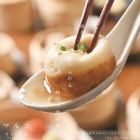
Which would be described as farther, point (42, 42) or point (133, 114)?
point (42, 42)

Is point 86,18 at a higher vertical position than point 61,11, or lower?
higher

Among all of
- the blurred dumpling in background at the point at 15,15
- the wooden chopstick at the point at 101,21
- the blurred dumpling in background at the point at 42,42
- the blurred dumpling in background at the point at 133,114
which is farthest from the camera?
the blurred dumpling in background at the point at 15,15

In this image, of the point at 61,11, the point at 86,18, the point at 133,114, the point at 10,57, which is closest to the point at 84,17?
the point at 86,18

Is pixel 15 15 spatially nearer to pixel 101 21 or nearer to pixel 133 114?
pixel 133 114

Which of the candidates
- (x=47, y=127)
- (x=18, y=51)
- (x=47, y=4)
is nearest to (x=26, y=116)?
(x=47, y=127)

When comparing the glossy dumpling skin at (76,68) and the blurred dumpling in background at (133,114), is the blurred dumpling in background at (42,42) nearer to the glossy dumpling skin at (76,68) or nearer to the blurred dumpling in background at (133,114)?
the blurred dumpling in background at (133,114)

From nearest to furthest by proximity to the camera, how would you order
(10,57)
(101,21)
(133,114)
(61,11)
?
(101,21)
(133,114)
(10,57)
(61,11)

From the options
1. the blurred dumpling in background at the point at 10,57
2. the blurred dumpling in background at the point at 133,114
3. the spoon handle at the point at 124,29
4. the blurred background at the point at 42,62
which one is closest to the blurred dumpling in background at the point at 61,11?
the blurred background at the point at 42,62
